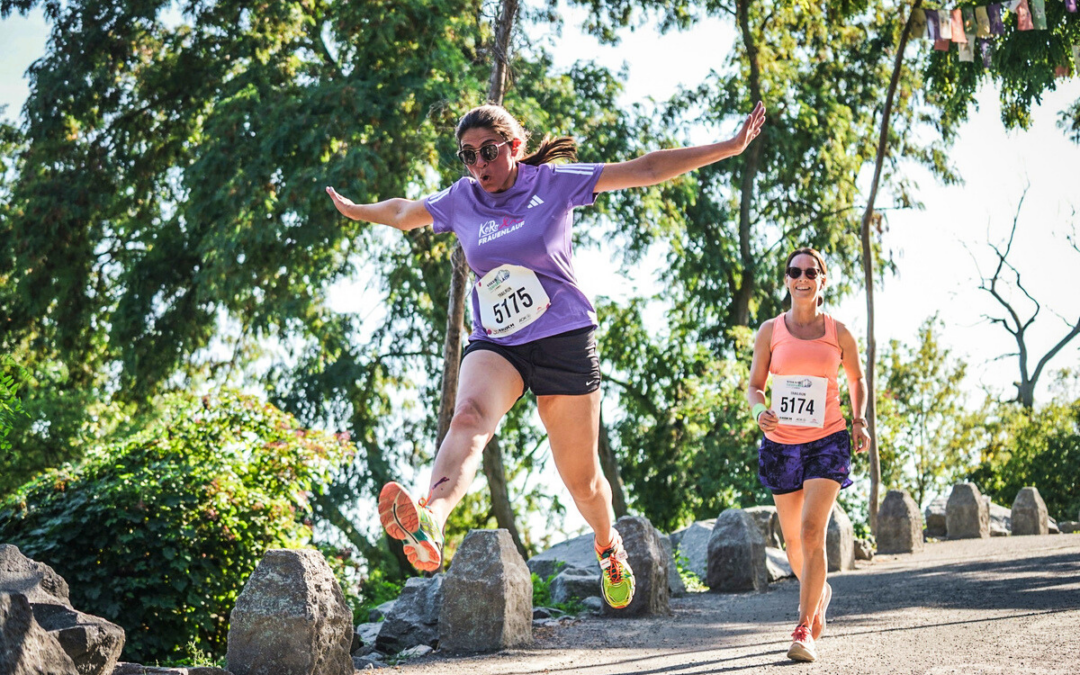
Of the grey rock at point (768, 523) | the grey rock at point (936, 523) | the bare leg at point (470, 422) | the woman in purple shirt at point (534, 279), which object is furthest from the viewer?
the grey rock at point (936, 523)

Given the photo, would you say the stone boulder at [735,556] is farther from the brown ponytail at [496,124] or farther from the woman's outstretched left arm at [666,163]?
the woman's outstretched left arm at [666,163]

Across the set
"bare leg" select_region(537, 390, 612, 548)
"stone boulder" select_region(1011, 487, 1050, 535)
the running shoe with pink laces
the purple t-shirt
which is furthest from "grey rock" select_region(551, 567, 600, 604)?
"stone boulder" select_region(1011, 487, 1050, 535)

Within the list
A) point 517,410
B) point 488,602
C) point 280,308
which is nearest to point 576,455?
point 488,602

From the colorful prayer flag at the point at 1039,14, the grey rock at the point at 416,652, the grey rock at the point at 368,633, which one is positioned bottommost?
the grey rock at the point at 416,652

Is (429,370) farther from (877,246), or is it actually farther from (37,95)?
(877,246)

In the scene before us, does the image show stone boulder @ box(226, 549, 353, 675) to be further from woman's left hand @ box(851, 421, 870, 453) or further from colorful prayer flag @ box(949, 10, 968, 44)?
colorful prayer flag @ box(949, 10, 968, 44)

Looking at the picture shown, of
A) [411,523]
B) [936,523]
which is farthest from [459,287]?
[936,523]

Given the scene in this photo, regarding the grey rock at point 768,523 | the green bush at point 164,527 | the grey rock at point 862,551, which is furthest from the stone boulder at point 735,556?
the green bush at point 164,527

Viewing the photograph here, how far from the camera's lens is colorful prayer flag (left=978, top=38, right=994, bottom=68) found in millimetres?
13234

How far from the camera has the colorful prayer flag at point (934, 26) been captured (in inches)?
515

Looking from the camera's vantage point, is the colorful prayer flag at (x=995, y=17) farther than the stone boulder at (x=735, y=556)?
Yes

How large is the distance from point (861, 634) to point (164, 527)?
5.29m

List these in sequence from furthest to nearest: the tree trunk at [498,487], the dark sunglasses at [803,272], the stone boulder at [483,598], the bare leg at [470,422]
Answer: the tree trunk at [498,487]
the stone boulder at [483,598]
the dark sunglasses at [803,272]
the bare leg at [470,422]

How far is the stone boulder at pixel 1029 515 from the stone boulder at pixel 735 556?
8.87 m
